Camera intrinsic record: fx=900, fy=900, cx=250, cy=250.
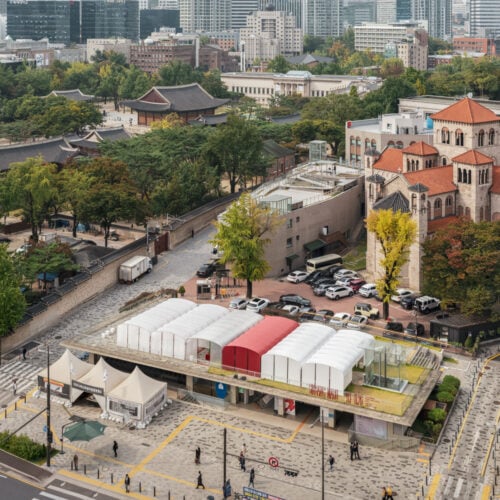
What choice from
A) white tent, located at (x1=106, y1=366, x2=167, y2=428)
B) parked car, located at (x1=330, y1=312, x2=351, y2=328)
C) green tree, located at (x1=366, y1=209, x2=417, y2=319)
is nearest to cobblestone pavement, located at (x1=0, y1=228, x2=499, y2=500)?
white tent, located at (x1=106, y1=366, x2=167, y2=428)

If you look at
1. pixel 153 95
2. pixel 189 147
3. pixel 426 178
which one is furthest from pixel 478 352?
pixel 153 95

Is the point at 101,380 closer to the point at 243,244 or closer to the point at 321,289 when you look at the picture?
the point at 243,244

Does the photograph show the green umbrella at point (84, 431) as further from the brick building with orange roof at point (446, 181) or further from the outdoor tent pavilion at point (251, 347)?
the brick building with orange roof at point (446, 181)

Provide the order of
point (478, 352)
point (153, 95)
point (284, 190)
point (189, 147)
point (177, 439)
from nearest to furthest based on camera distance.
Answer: point (177, 439) → point (478, 352) → point (284, 190) → point (189, 147) → point (153, 95)

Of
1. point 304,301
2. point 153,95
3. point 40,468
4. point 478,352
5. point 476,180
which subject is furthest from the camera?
point 153,95

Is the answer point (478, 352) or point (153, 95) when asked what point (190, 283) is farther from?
point (153, 95)
